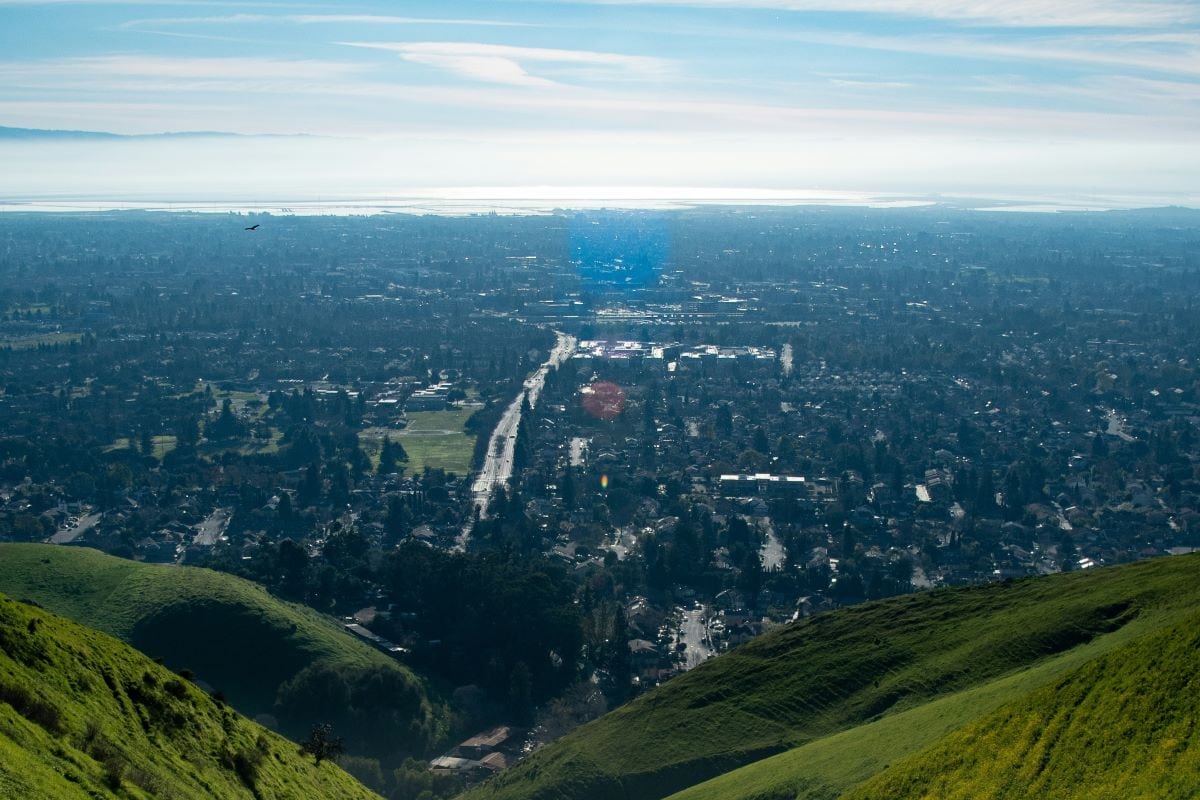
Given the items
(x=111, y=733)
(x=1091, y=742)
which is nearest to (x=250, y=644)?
(x=111, y=733)

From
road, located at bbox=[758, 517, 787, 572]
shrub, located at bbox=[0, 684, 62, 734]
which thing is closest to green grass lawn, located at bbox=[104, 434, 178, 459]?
road, located at bbox=[758, 517, 787, 572]

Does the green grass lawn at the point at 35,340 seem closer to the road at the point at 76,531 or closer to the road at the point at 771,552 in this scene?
the road at the point at 76,531

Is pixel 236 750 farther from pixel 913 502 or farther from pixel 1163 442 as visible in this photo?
pixel 1163 442

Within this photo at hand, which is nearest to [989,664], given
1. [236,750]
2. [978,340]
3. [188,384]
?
[236,750]

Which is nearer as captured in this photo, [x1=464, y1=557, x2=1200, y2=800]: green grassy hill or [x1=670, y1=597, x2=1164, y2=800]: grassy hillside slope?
[x1=670, y1=597, x2=1164, y2=800]: grassy hillside slope

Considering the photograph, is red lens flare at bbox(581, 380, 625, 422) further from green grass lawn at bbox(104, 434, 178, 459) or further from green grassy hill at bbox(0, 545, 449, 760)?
green grassy hill at bbox(0, 545, 449, 760)

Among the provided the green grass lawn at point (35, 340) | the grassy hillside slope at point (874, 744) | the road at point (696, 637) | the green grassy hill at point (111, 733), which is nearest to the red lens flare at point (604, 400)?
the road at point (696, 637)
